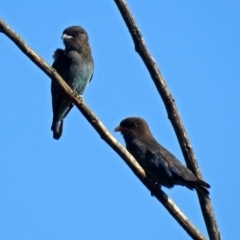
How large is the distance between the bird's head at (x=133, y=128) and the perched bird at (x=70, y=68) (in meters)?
1.47

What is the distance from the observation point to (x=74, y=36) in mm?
9555

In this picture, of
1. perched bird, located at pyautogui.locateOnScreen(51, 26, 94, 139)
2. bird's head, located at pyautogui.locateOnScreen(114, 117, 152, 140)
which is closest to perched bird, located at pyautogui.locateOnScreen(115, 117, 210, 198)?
bird's head, located at pyautogui.locateOnScreen(114, 117, 152, 140)

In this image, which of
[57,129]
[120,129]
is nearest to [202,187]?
[120,129]

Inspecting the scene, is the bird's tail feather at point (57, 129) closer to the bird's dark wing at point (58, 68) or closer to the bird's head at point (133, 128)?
the bird's dark wing at point (58, 68)

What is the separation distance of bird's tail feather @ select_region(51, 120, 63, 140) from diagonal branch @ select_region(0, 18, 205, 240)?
147 inches

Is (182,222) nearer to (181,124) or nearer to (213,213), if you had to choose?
(213,213)

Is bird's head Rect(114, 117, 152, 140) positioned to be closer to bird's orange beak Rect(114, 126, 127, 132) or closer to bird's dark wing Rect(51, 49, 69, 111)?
bird's orange beak Rect(114, 126, 127, 132)

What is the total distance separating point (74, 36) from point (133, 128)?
2.51 m

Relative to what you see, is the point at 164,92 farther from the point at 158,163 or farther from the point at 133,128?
the point at 133,128

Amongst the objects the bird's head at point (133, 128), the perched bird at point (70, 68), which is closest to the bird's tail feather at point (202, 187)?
the bird's head at point (133, 128)

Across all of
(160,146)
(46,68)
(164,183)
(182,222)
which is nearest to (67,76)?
(160,146)

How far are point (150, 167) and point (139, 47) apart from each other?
5.30 feet

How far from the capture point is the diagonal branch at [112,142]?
485 centimetres

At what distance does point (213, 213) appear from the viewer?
520 cm
